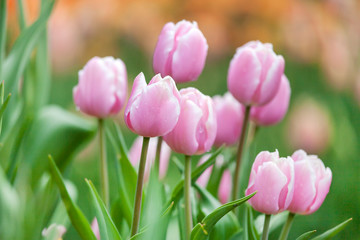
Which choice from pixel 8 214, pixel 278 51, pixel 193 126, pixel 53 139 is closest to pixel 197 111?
pixel 193 126

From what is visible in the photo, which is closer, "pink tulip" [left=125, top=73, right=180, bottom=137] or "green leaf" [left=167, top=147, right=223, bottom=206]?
"pink tulip" [left=125, top=73, right=180, bottom=137]

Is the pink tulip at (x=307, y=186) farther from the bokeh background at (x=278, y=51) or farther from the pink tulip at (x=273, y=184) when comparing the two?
the bokeh background at (x=278, y=51)

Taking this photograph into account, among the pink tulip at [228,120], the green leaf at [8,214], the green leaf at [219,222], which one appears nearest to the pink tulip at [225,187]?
the pink tulip at [228,120]

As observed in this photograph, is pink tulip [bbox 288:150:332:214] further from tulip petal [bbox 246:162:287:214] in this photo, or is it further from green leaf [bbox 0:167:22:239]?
green leaf [bbox 0:167:22:239]

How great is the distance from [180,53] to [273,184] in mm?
186

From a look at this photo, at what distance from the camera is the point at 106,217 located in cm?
61

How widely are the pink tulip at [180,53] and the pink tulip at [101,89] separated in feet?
0.29

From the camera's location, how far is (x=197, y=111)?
25.0 inches

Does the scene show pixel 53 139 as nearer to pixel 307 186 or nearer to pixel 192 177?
pixel 192 177

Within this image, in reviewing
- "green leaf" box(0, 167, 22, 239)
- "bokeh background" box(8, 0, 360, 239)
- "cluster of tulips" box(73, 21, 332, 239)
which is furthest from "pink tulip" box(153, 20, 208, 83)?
"bokeh background" box(8, 0, 360, 239)

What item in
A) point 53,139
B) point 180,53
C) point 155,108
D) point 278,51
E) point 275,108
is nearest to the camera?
point 155,108

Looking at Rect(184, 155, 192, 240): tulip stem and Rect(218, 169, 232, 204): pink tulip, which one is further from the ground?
Rect(184, 155, 192, 240): tulip stem

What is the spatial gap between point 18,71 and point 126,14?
6.17ft

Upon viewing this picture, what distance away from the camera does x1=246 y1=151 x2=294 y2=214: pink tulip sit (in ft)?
1.99
